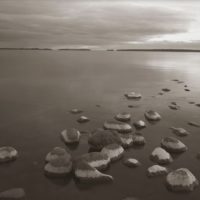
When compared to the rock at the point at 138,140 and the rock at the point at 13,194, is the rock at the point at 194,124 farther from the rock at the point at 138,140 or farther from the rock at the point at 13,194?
the rock at the point at 13,194

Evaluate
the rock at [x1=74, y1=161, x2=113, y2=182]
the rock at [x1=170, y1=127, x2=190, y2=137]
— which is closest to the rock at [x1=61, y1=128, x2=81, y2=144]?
the rock at [x1=74, y1=161, x2=113, y2=182]

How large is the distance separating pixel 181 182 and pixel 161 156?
213cm

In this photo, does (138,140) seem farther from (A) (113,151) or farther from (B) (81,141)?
(B) (81,141)

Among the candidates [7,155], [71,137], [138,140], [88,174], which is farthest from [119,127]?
[7,155]

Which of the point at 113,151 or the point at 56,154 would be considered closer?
the point at 56,154

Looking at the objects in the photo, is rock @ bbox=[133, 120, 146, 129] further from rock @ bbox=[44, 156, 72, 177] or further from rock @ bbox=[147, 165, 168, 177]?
rock @ bbox=[44, 156, 72, 177]

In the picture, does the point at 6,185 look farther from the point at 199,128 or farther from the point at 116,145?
the point at 199,128

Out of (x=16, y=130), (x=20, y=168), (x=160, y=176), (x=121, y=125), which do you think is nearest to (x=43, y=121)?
(x=16, y=130)

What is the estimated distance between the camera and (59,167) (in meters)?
10.6

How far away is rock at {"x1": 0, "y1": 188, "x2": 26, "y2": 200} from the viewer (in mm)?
9103

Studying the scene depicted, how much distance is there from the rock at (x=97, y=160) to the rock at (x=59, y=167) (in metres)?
0.49

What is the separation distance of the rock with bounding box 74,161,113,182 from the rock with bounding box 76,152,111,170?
0.38 m

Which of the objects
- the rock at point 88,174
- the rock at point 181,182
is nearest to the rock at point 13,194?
the rock at point 88,174

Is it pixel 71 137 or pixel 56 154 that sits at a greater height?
pixel 56 154
